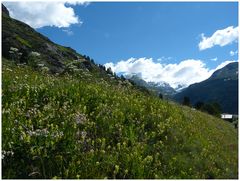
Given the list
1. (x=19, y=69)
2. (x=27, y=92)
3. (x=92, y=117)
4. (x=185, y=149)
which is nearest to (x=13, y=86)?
(x=27, y=92)

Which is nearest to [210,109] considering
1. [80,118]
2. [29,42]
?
[80,118]

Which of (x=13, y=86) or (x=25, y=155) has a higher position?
(x=13, y=86)

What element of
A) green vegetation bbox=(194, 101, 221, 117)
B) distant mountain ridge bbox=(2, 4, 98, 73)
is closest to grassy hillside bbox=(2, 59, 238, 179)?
green vegetation bbox=(194, 101, 221, 117)

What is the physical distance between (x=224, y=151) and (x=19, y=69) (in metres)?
6.71

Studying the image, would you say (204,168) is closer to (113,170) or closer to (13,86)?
(113,170)

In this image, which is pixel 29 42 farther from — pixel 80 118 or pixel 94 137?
pixel 94 137

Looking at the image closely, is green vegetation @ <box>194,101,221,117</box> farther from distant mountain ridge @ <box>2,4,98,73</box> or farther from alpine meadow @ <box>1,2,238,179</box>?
distant mountain ridge @ <box>2,4,98,73</box>

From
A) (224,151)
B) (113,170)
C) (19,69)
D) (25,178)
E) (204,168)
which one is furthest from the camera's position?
(19,69)

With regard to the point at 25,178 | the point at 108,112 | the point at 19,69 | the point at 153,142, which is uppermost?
the point at 19,69

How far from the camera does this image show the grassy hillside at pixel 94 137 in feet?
25.1

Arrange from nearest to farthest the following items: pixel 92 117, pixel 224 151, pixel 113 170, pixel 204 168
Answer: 1. pixel 113 170
2. pixel 204 168
3. pixel 92 117
4. pixel 224 151

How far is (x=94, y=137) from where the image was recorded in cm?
939

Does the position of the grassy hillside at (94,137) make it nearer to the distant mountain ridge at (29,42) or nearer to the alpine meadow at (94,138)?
the alpine meadow at (94,138)

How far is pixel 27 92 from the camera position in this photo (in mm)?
10695
